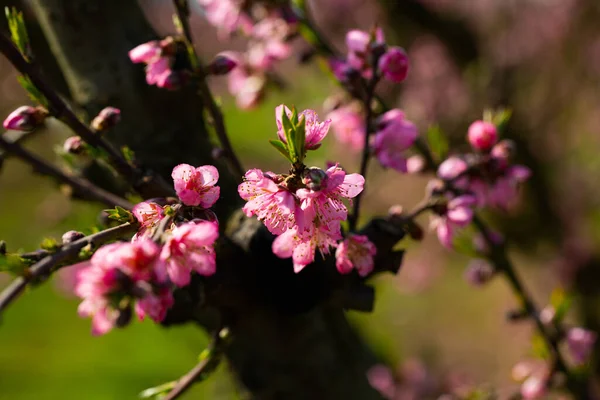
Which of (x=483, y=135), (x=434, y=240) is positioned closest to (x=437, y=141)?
(x=483, y=135)

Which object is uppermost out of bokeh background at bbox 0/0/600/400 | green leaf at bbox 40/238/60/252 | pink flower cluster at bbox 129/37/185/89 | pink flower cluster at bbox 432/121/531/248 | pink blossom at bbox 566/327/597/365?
pink flower cluster at bbox 129/37/185/89

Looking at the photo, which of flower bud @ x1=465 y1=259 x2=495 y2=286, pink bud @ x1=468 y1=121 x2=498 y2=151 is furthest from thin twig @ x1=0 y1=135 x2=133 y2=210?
flower bud @ x1=465 y1=259 x2=495 y2=286

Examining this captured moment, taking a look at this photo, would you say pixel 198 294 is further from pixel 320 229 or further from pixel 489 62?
pixel 489 62

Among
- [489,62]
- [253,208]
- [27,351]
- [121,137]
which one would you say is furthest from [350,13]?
[253,208]

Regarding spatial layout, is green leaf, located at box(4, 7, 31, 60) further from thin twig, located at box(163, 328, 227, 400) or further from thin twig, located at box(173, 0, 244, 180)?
thin twig, located at box(163, 328, 227, 400)

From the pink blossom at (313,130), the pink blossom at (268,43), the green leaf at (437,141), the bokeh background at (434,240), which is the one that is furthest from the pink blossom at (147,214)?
the bokeh background at (434,240)

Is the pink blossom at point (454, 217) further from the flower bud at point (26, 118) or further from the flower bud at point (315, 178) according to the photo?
the flower bud at point (26, 118)
